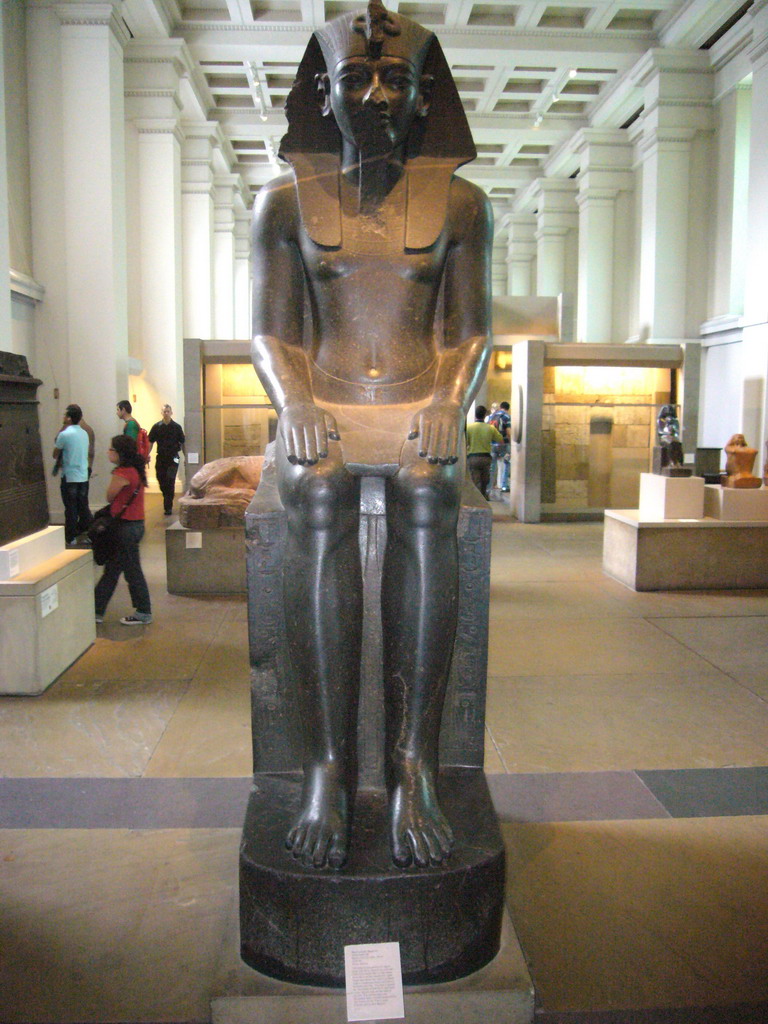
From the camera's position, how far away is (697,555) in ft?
22.1

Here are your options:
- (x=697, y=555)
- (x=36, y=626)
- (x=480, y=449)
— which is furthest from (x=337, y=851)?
(x=480, y=449)

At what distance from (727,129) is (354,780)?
13.8 m

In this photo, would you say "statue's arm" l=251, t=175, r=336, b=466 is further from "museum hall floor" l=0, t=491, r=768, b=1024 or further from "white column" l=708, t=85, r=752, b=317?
"white column" l=708, t=85, r=752, b=317

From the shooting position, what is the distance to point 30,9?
9.69m

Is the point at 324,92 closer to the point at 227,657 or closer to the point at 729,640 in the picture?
the point at 227,657

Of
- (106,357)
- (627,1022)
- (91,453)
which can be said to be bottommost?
(627,1022)

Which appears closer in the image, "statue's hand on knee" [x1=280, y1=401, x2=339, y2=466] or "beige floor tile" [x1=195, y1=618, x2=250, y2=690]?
"statue's hand on knee" [x1=280, y1=401, x2=339, y2=466]

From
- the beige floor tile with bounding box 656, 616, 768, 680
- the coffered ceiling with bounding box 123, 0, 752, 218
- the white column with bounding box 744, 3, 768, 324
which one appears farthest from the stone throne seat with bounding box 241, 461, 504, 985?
the coffered ceiling with bounding box 123, 0, 752, 218

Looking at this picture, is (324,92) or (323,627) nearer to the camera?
(323,627)

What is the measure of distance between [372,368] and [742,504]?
5.25 m

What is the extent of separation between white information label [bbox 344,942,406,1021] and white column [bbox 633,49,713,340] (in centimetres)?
1356

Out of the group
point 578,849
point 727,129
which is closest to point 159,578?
point 578,849

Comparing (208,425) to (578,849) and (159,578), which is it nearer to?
(159,578)

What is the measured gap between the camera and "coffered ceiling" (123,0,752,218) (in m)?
12.8
